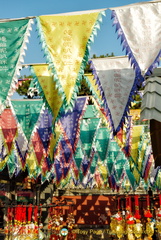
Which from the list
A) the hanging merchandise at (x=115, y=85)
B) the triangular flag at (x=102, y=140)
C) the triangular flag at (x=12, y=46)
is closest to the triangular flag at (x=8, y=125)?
the triangular flag at (x=102, y=140)

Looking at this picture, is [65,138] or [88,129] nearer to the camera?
[65,138]

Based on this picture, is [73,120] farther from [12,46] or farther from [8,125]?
[12,46]

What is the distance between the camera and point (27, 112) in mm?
9586

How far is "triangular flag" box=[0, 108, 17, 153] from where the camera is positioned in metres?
11.6

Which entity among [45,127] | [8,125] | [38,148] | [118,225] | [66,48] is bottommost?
[118,225]

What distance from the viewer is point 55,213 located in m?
17.4

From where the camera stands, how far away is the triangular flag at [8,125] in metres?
11.6

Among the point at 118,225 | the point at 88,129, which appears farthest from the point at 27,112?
the point at 118,225

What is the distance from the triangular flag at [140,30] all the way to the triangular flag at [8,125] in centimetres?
663

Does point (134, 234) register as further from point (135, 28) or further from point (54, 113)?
point (135, 28)

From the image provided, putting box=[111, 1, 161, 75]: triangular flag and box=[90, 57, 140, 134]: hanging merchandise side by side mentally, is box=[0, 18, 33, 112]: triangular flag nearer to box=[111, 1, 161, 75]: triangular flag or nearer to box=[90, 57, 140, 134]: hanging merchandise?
box=[111, 1, 161, 75]: triangular flag

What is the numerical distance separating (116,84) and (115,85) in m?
0.03

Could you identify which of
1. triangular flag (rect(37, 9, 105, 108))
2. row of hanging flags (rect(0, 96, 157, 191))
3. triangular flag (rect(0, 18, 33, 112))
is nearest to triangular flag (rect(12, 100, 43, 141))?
row of hanging flags (rect(0, 96, 157, 191))

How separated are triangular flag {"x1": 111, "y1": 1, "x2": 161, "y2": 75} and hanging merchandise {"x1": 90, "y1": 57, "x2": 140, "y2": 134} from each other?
1.47 m
